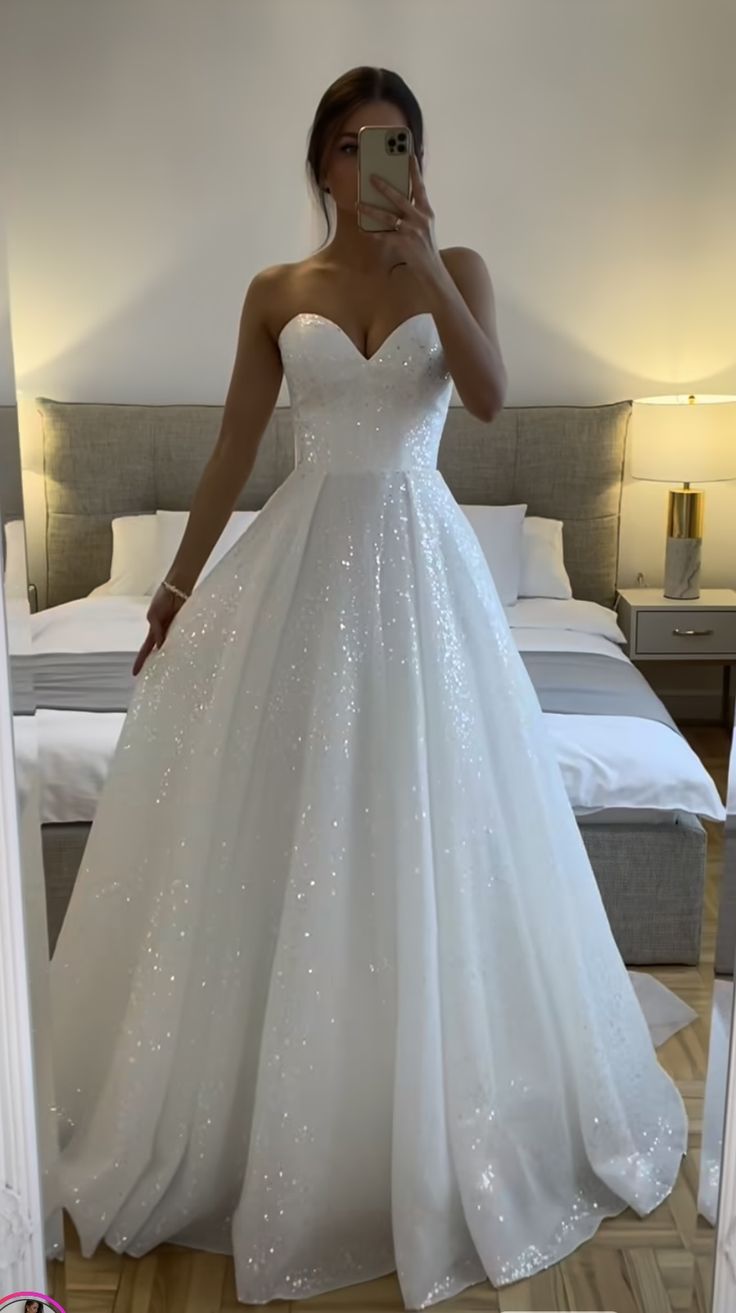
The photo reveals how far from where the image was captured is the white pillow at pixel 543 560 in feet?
7.08

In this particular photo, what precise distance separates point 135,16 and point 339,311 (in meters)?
0.47

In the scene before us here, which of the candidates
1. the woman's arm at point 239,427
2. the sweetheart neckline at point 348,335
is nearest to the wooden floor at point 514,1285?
the woman's arm at point 239,427

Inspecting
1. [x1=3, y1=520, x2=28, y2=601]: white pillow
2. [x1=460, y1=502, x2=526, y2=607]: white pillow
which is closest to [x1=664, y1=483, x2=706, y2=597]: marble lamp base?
[x1=460, y1=502, x2=526, y2=607]: white pillow

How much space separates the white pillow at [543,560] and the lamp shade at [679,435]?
0.68 feet

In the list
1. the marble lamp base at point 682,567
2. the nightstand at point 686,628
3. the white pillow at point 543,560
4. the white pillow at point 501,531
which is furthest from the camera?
the white pillow at point 501,531

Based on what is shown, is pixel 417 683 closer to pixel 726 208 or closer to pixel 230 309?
pixel 230 309

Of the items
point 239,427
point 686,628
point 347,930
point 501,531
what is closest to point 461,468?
point 501,531

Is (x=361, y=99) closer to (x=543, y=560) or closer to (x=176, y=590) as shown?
(x=176, y=590)

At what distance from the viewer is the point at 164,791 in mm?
1558

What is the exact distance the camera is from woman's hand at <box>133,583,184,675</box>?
1.66 m

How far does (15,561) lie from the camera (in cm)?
99

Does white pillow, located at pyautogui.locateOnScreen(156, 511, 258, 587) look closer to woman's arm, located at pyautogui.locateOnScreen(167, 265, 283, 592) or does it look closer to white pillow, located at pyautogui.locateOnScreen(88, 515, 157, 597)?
white pillow, located at pyautogui.locateOnScreen(88, 515, 157, 597)

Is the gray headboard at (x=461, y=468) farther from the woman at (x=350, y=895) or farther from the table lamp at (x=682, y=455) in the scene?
the woman at (x=350, y=895)

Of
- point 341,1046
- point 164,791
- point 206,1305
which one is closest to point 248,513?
point 164,791
